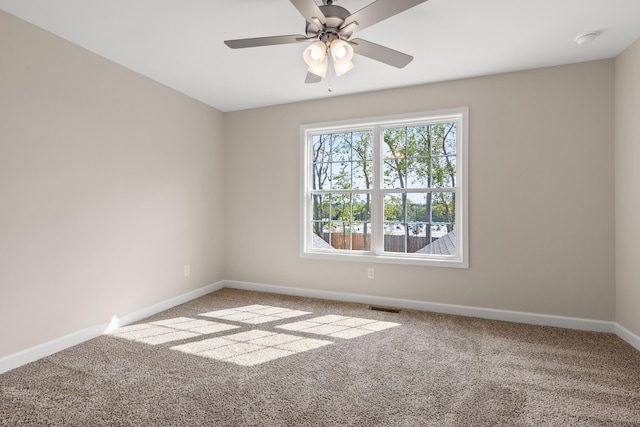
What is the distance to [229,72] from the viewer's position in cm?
312

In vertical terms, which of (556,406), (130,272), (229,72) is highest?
(229,72)

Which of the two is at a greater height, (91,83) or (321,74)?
(91,83)

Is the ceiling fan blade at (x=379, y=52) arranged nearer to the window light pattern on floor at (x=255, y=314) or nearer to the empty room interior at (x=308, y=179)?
the empty room interior at (x=308, y=179)

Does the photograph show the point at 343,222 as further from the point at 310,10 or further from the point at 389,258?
the point at 310,10

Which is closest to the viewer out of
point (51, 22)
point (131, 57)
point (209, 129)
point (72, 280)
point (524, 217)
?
point (51, 22)

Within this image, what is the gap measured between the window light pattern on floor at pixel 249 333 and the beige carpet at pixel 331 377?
2cm

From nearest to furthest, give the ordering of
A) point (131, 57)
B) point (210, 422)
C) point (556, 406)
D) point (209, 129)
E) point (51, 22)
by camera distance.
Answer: point (210, 422), point (556, 406), point (51, 22), point (131, 57), point (209, 129)

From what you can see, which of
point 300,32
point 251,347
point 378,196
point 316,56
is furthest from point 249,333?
point 300,32

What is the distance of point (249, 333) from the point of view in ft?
9.38

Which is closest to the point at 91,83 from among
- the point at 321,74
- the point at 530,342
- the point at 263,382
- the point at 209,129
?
the point at 209,129

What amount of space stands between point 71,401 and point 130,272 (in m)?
1.42

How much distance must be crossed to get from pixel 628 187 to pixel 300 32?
117 inches

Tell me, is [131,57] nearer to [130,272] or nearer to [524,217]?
[130,272]

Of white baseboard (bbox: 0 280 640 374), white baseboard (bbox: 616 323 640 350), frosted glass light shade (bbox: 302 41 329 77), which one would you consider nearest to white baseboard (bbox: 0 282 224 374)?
white baseboard (bbox: 0 280 640 374)
